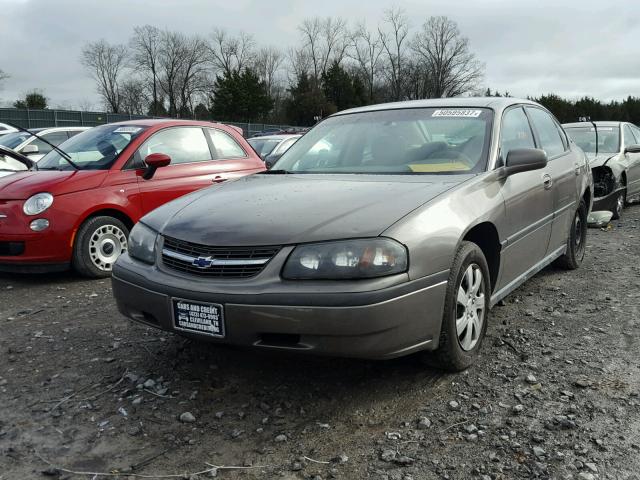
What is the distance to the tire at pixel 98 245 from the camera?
216 inches

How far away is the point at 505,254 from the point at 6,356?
3122mm

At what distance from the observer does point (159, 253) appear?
10.2 feet

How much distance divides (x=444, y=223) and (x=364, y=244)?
0.52 meters

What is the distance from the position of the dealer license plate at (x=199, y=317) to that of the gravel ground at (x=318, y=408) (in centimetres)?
42

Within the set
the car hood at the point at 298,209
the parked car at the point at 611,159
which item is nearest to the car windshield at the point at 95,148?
the car hood at the point at 298,209

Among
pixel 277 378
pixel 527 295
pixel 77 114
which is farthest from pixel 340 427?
pixel 77 114

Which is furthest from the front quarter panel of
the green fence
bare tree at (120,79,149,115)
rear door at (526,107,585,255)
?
bare tree at (120,79,149,115)

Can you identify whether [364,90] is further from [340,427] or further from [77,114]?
[340,427]

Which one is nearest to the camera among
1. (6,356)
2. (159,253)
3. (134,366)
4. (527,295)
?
(159,253)

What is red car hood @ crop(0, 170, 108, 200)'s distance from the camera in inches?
210

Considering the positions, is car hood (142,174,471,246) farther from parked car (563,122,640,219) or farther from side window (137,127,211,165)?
parked car (563,122,640,219)

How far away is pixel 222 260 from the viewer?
9.18 ft

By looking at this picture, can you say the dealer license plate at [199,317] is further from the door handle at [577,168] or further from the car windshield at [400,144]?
the door handle at [577,168]

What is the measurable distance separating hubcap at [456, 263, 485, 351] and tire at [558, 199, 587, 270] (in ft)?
7.49
